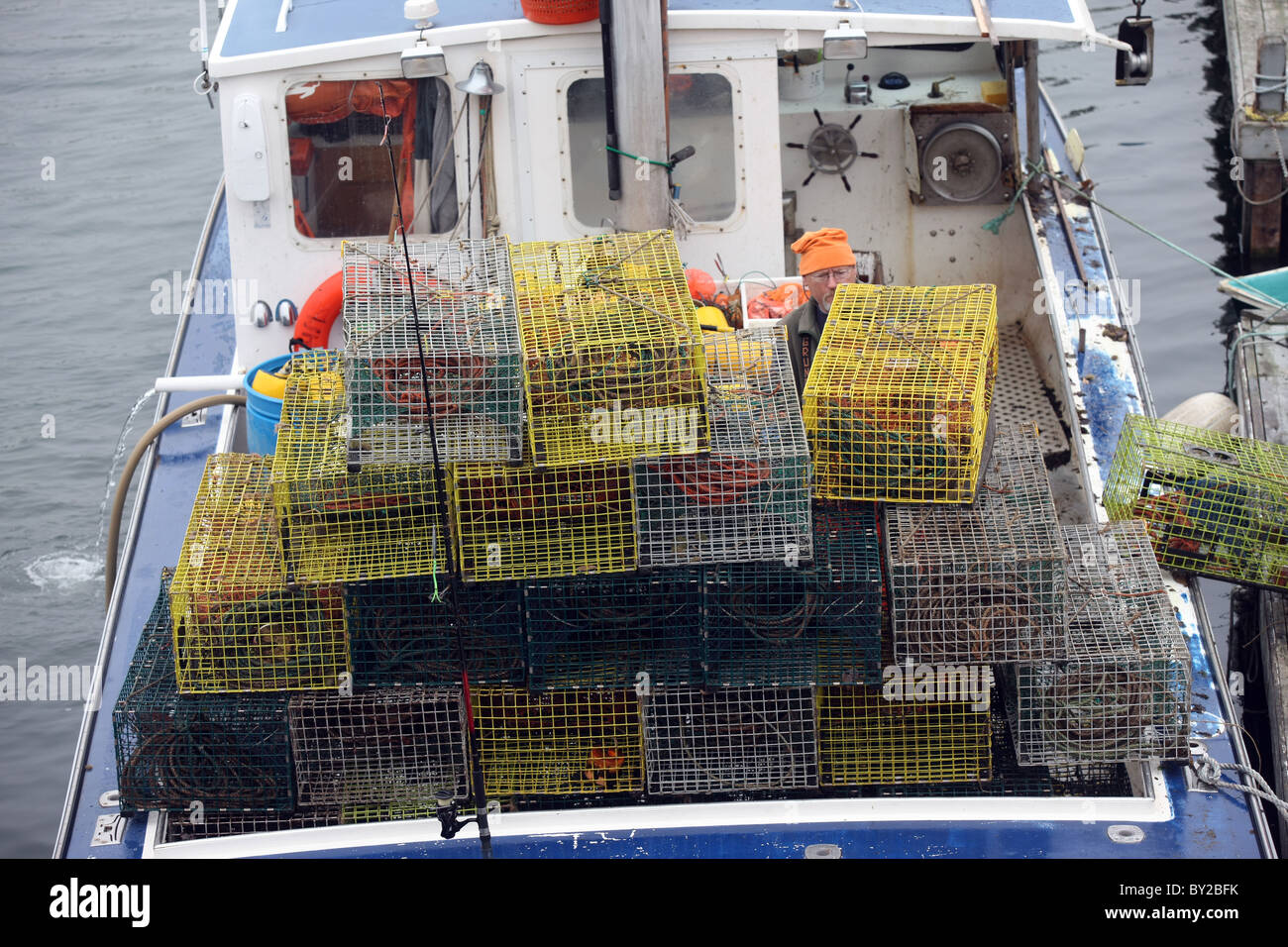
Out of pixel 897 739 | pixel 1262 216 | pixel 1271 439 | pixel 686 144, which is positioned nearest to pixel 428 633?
pixel 897 739

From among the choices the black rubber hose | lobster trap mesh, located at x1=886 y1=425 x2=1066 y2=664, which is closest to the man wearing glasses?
lobster trap mesh, located at x1=886 y1=425 x2=1066 y2=664

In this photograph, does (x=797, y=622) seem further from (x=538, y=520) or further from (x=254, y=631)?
(x=254, y=631)

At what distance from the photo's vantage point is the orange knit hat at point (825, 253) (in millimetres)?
5562

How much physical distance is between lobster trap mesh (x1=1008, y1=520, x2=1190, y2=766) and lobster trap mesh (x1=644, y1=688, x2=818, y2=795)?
68cm

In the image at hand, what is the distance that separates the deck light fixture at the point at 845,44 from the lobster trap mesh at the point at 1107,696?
279 centimetres

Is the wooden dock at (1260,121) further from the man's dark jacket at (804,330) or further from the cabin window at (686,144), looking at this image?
the man's dark jacket at (804,330)

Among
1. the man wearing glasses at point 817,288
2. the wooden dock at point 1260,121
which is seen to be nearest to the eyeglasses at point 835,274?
the man wearing glasses at point 817,288

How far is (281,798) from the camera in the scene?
4672 millimetres

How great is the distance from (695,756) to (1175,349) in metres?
8.04

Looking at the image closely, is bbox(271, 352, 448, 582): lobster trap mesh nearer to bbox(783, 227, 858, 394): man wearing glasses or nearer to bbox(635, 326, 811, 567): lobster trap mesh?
bbox(635, 326, 811, 567): lobster trap mesh

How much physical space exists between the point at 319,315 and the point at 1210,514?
3746 mm

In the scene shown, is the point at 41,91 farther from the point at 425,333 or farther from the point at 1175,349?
the point at 425,333

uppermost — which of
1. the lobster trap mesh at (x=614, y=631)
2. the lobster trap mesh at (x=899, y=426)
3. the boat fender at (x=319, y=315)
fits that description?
the boat fender at (x=319, y=315)
